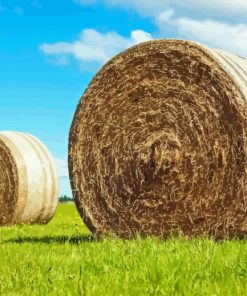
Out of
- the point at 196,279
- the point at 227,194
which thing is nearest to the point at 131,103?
the point at 227,194

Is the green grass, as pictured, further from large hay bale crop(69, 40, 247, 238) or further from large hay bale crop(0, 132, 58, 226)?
large hay bale crop(0, 132, 58, 226)

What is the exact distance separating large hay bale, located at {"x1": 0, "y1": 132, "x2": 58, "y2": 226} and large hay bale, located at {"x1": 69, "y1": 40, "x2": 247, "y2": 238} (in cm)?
627

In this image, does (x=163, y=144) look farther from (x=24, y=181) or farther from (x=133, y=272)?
(x=24, y=181)

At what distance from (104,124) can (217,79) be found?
70.4 inches

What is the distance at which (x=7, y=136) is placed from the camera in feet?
52.0

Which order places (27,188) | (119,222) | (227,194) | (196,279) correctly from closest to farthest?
(196,279)
(227,194)
(119,222)
(27,188)

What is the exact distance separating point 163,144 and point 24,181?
23.2ft

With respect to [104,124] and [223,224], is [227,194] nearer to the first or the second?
[223,224]

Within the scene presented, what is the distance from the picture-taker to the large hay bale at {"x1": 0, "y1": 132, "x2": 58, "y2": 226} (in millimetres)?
15148

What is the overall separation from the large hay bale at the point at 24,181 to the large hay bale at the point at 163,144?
20.6ft

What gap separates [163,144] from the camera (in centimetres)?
870

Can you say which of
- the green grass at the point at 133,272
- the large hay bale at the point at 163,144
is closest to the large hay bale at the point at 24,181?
the large hay bale at the point at 163,144

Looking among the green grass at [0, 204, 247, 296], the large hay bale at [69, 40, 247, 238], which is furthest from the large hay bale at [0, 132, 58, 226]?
the green grass at [0, 204, 247, 296]

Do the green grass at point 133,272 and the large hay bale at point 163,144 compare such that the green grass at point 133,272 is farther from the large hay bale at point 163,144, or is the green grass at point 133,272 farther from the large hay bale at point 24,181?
the large hay bale at point 24,181
